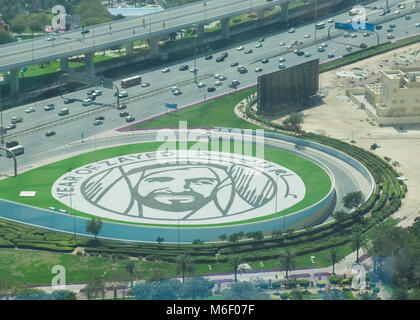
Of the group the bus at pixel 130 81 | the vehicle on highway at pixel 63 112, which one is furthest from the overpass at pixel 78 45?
the vehicle on highway at pixel 63 112

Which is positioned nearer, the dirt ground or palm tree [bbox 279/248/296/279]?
palm tree [bbox 279/248/296/279]

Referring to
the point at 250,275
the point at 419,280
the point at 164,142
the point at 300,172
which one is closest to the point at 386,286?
the point at 419,280

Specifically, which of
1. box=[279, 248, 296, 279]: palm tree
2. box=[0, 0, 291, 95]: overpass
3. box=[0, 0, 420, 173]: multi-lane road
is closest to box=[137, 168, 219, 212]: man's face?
box=[279, 248, 296, 279]: palm tree

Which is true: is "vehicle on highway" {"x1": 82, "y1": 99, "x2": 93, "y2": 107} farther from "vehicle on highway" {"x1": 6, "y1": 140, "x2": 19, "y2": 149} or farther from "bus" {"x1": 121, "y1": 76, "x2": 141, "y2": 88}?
"vehicle on highway" {"x1": 6, "y1": 140, "x2": 19, "y2": 149}

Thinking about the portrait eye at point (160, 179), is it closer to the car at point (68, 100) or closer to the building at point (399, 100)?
the car at point (68, 100)

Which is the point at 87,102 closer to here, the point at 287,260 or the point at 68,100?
the point at 68,100
